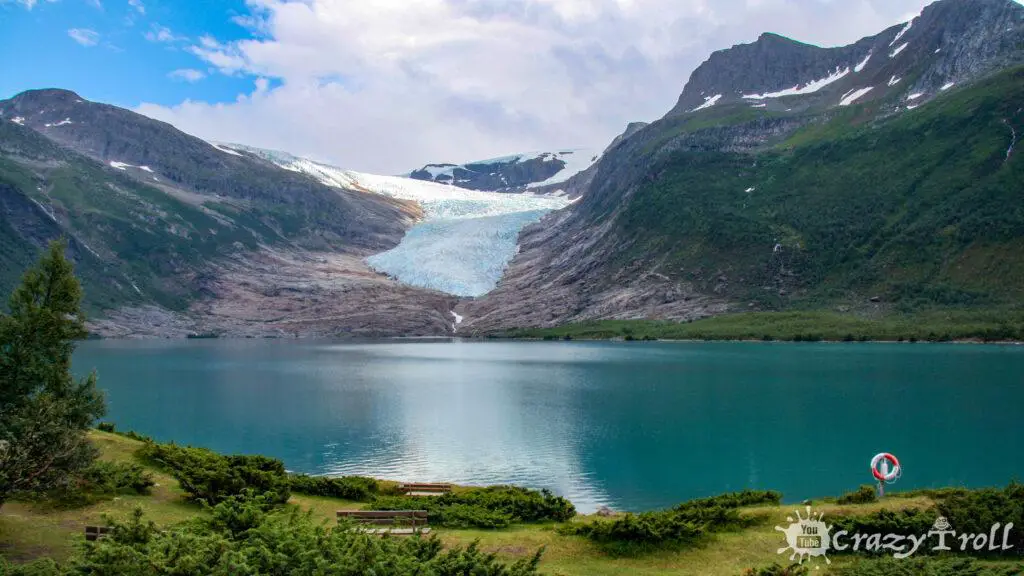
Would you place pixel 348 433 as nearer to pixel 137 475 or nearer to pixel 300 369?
pixel 137 475

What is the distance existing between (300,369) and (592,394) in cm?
4238

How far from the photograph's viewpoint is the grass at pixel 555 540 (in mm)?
16812

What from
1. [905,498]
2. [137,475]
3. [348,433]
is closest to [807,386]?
[348,433]

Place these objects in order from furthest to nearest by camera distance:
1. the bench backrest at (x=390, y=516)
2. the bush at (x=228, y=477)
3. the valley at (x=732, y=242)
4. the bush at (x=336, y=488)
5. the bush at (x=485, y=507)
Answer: the valley at (x=732, y=242)
the bush at (x=336, y=488)
the bush at (x=228, y=477)
the bush at (x=485, y=507)
the bench backrest at (x=390, y=516)

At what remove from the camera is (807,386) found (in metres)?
63.5

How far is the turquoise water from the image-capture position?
34.5 metres

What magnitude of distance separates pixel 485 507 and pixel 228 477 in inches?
315

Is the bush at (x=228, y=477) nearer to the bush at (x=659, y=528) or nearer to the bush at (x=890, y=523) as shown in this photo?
the bush at (x=659, y=528)

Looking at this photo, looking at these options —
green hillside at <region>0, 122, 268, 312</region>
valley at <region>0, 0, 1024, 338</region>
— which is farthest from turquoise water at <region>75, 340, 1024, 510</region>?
green hillside at <region>0, 122, 268, 312</region>

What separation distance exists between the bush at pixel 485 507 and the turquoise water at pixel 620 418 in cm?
745

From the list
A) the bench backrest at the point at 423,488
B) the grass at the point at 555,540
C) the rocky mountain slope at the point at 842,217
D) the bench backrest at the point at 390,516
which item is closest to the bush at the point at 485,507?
the grass at the point at 555,540

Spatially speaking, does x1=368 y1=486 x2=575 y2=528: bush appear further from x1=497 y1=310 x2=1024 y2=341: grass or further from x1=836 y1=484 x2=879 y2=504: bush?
x1=497 y1=310 x2=1024 y2=341: grass

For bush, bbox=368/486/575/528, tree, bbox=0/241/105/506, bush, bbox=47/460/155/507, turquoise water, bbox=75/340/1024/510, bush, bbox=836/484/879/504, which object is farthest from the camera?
turquoise water, bbox=75/340/1024/510

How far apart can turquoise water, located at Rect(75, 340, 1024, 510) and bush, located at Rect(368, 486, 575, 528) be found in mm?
7447
